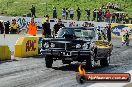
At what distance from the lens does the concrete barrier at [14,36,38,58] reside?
829 inches

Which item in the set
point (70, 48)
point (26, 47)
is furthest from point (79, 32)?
point (26, 47)

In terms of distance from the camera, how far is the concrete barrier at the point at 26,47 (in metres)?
21.0

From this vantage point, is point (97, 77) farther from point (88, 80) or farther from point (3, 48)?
point (3, 48)

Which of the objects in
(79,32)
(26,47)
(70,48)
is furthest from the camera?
(26,47)

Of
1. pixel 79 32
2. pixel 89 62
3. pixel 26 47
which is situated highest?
pixel 79 32

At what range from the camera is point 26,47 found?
70.6 feet

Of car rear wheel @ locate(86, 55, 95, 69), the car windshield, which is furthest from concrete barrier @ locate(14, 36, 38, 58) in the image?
car rear wheel @ locate(86, 55, 95, 69)

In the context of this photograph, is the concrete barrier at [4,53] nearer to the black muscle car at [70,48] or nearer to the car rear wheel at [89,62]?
the black muscle car at [70,48]

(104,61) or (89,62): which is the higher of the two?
(89,62)

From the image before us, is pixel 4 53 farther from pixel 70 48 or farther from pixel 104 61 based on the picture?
pixel 70 48

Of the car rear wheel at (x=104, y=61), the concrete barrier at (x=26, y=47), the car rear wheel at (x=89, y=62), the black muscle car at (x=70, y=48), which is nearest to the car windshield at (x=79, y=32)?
the black muscle car at (x=70, y=48)

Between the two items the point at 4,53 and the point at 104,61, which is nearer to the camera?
the point at 104,61

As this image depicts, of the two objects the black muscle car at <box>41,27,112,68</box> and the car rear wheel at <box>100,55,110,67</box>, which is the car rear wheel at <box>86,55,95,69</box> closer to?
the black muscle car at <box>41,27,112,68</box>

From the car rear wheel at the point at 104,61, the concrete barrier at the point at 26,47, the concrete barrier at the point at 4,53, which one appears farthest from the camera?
the concrete barrier at the point at 26,47
